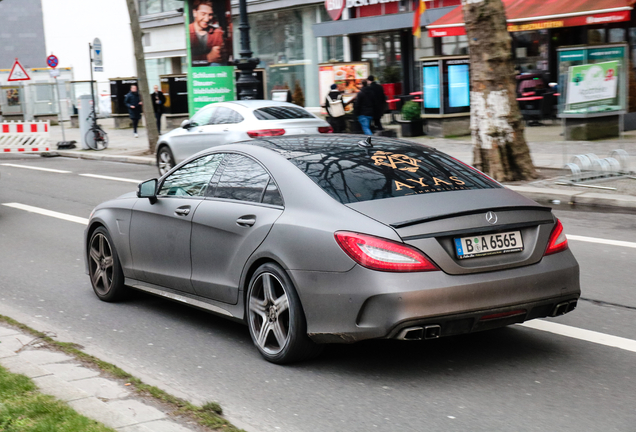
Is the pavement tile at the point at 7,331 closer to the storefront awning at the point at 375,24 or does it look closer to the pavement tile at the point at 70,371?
the pavement tile at the point at 70,371

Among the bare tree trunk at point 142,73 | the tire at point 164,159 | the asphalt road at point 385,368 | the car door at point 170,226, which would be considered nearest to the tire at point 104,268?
the asphalt road at point 385,368

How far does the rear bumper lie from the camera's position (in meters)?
4.52

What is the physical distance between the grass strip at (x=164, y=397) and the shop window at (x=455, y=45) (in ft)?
78.8

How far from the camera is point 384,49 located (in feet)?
100.0

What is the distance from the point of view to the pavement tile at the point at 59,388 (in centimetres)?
428

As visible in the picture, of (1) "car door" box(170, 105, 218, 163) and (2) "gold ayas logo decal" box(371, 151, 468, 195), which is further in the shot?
(1) "car door" box(170, 105, 218, 163)

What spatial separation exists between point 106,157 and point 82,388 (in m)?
20.4

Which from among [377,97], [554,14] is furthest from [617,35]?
[377,97]

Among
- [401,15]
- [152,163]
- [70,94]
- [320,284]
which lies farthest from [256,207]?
[70,94]

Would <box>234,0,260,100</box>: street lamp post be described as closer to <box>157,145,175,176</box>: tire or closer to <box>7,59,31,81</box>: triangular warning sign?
<box>157,145,175,176</box>: tire

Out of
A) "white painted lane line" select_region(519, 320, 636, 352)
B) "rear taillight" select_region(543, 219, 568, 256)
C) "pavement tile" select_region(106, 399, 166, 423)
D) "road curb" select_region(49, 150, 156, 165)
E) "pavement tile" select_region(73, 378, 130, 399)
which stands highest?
"rear taillight" select_region(543, 219, 568, 256)

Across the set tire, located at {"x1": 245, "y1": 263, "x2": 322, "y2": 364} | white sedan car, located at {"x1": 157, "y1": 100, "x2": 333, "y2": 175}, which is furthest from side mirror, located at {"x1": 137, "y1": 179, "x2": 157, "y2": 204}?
white sedan car, located at {"x1": 157, "y1": 100, "x2": 333, "y2": 175}

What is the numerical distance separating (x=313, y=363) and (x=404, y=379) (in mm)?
634

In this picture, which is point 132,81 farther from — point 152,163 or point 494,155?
A: point 494,155
